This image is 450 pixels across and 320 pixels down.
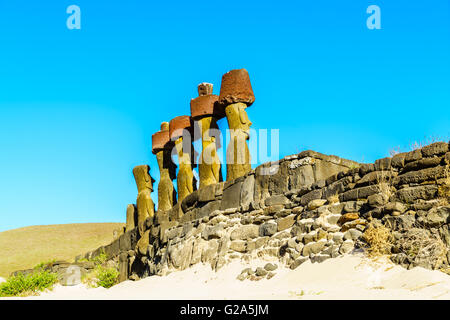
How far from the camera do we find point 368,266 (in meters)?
5.87

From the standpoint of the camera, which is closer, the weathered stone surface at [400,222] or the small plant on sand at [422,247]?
the small plant on sand at [422,247]

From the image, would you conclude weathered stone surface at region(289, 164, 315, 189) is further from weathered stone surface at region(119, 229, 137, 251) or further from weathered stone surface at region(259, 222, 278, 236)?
weathered stone surface at region(119, 229, 137, 251)

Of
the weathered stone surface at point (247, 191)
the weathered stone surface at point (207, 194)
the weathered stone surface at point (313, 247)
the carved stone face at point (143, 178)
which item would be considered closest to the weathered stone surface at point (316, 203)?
the weathered stone surface at point (313, 247)

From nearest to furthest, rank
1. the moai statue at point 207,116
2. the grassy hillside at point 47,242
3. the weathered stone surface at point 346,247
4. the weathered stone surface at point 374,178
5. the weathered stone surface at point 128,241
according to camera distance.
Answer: the weathered stone surface at point 346,247, the weathered stone surface at point 374,178, the moai statue at point 207,116, the weathered stone surface at point 128,241, the grassy hillside at point 47,242

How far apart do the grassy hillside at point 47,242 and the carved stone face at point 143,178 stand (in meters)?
8.25

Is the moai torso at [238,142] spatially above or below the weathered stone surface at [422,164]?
above

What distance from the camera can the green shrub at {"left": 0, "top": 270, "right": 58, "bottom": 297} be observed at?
12.6 metres

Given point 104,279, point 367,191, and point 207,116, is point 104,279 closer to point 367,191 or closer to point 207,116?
point 207,116

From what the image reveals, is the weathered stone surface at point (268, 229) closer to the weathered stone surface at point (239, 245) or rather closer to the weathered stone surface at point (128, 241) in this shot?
the weathered stone surface at point (239, 245)

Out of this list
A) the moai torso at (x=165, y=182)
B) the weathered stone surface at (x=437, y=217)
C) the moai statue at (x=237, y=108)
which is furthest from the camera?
the moai torso at (x=165, y=182)

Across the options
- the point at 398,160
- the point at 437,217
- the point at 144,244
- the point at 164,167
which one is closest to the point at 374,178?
the point at 398,160

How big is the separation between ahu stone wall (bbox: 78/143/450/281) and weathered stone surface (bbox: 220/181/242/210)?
0.08 ft

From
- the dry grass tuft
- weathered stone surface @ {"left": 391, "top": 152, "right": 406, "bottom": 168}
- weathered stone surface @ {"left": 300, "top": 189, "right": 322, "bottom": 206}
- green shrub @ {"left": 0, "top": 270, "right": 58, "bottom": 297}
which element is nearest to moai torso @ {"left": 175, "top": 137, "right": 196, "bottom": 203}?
green shrub @ {"left": 0, "top": 270, "right": 58, "bottom": 297}

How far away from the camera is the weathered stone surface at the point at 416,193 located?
5992 millimetres
